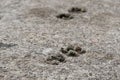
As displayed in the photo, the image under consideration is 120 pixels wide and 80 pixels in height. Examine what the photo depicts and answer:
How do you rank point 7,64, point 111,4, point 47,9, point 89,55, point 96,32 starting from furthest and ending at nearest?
1. point 111,4
2. point 47,9
3. point 96,32
4. point 89,55
5. point 7,64

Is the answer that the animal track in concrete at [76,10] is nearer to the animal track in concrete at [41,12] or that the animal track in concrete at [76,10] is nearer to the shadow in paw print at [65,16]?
the shadow in paw print at [65,16]

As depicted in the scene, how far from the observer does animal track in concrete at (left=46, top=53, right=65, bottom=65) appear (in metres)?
13.5

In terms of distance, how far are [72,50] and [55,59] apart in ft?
3.53

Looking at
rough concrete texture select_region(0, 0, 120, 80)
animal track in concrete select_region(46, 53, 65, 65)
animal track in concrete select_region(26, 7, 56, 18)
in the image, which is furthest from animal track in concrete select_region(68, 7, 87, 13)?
animal track in concrete select_region(46, 53, 65, 65)

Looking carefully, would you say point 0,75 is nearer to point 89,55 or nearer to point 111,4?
point 89,55

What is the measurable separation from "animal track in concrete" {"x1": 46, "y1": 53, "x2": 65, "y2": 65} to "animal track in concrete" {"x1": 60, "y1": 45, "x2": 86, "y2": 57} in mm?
456

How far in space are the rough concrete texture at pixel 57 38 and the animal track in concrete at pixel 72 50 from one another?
287 millimetres

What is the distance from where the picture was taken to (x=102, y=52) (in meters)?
14.6

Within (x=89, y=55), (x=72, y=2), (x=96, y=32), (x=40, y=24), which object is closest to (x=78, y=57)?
(x=89, y=55)

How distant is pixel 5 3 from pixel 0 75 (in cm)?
955

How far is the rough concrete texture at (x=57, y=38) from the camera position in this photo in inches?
505

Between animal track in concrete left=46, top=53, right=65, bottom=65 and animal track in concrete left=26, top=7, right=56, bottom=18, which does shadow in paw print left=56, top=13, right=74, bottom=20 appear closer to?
animal track in concrete left=26, top=7, right=56, bottom=18

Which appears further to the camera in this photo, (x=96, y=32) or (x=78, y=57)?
→ (x=96, y=32)

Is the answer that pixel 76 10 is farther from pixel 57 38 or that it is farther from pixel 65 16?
pixel 57 38
